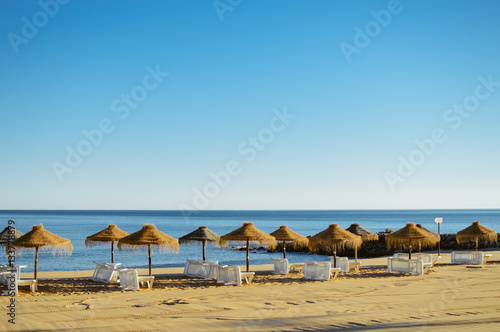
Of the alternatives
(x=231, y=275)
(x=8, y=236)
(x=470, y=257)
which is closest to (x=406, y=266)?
(x=470, y=257)

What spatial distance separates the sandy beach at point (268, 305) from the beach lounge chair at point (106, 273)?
0.44 meters

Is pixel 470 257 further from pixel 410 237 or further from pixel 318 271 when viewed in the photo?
pixel 318 271

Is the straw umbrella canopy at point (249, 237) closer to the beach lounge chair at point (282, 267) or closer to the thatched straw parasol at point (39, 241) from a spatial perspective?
the beach lounge chair at point (282, 267)

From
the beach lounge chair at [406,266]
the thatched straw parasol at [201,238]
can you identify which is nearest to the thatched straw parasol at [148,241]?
the thatched straw parasol at [201,238]

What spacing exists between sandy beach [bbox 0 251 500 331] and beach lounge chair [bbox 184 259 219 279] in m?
0.46

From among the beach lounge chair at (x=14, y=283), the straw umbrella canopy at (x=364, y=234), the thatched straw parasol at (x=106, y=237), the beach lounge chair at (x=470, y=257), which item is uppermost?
the thatched straw parasol at (x=106, y=237)

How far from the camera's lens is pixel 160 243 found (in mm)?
15680

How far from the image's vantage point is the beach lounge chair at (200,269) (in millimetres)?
16731

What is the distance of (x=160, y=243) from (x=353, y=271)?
8.40 m

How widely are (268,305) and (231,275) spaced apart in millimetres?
4164

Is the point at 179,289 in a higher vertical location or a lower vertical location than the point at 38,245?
lower

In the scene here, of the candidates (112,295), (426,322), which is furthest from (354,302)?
(112,295)

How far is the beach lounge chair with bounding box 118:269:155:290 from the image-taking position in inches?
560

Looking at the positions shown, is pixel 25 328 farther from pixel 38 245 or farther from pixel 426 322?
pixel 426 322
